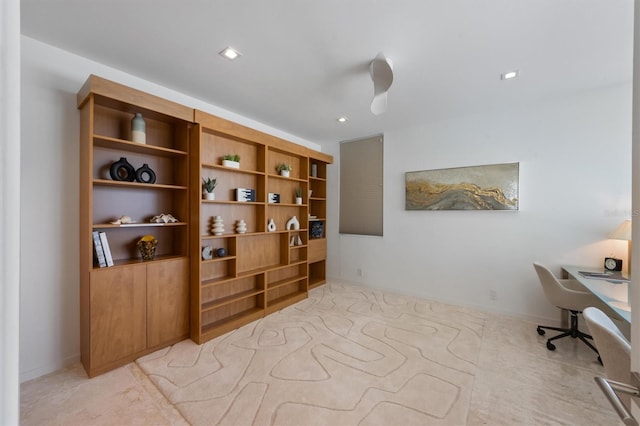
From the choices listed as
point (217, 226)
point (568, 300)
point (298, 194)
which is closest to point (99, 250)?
point (217, 226)

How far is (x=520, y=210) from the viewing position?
3.22 metres

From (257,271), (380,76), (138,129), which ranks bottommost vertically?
(257,271)

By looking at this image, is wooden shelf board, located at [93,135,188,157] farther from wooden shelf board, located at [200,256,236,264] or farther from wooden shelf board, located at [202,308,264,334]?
wooden shelf board, located at [202,308,264,334]

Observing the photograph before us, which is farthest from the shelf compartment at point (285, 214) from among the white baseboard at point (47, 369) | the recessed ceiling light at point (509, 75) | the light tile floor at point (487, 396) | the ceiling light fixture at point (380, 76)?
the recessed ceiling light at point (509, 75)

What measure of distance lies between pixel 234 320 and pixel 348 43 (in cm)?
300

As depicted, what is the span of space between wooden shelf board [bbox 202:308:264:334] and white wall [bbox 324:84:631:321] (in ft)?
6.82

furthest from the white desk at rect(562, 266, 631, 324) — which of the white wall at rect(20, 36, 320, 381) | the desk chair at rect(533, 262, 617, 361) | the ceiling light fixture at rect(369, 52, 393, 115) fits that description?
the white wall at rect(20, 36, 320, 381)

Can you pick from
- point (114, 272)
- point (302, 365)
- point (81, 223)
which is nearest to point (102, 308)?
point (114, 272)

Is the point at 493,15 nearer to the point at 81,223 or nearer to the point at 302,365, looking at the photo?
Answer: the point at 302,365

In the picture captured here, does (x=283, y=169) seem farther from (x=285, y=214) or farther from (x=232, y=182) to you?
(x=232, y=182)

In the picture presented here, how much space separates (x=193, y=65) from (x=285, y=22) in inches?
41.5

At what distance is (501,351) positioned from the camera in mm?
2471

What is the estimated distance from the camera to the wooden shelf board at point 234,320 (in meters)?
2.77

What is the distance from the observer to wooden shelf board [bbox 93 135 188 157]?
216cm
